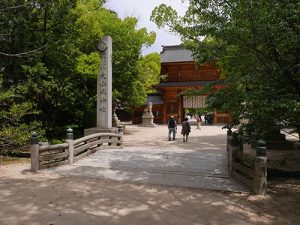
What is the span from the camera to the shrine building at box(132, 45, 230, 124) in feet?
116

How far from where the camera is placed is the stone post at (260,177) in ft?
22.9

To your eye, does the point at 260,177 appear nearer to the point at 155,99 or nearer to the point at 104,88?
the point at 104,88

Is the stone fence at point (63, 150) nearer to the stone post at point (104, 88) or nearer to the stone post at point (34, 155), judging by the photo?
the stone post at point (34, 155)

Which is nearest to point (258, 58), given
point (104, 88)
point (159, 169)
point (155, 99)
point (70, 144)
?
point (159, 169)

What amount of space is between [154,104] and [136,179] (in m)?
28.5

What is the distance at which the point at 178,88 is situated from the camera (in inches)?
1399

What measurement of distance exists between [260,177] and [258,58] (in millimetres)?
2821

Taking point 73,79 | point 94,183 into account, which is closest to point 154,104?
point 73,79

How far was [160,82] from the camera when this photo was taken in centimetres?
3741

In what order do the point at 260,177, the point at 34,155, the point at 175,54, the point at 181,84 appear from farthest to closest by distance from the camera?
1. the point at 175,54
2. the point at 181,84
3. the point at 34,155
4. the point at 260,177

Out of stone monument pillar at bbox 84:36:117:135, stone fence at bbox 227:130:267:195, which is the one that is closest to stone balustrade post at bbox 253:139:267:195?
stone fence at bbox 227:130:267:195

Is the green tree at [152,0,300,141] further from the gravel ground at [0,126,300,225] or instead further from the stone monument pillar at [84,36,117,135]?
the stone monument pillar at [84,36,117,135]

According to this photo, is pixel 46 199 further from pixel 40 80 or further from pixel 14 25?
pixel 14 25

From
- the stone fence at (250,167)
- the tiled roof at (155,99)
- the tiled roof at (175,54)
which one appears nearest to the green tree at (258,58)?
the stone fence at (250,167)
